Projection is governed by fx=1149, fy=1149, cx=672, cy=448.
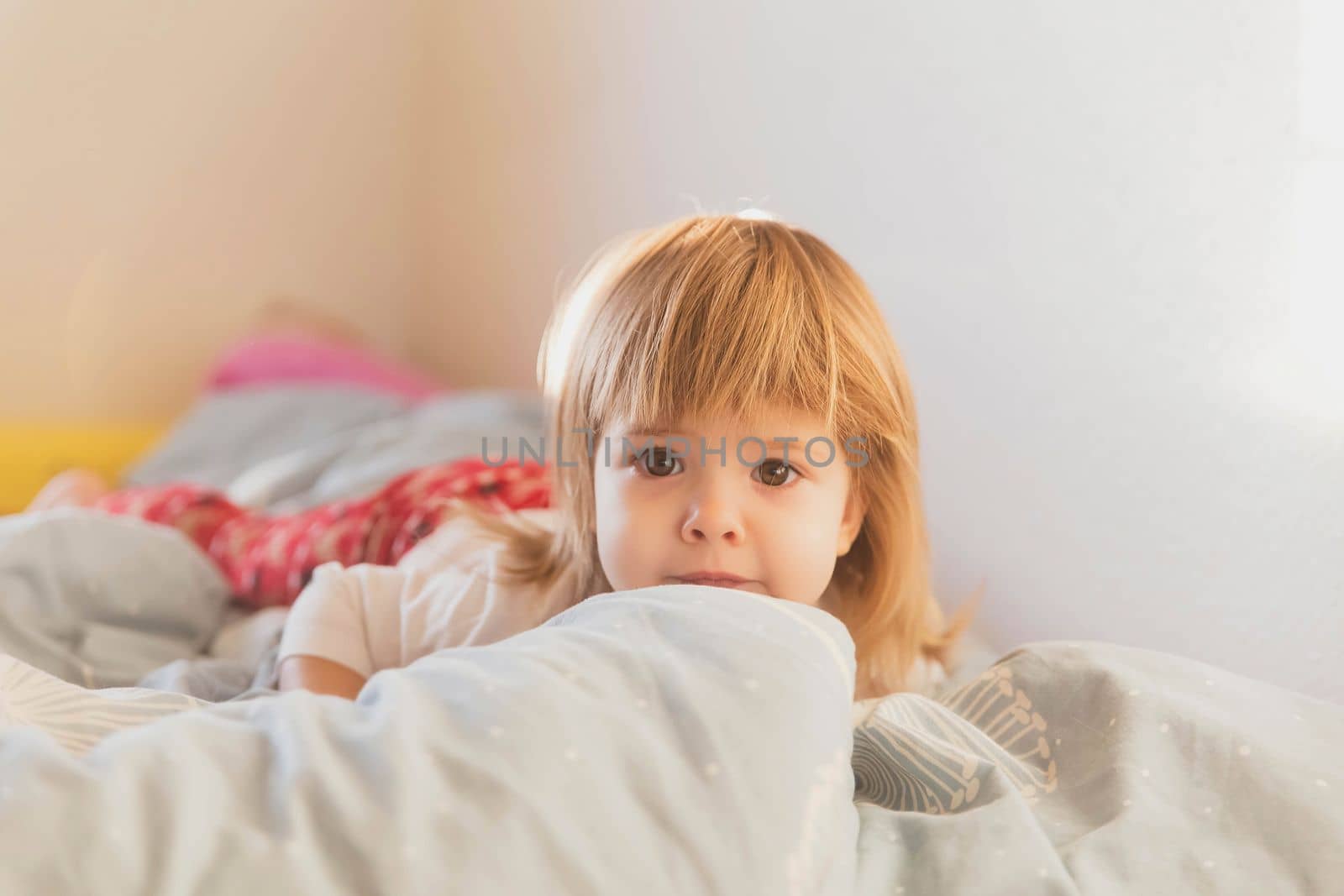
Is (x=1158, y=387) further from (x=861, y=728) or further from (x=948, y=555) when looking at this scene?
(x=861, y=728)

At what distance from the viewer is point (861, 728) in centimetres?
64

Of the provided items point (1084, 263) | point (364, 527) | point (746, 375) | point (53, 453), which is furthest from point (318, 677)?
point (53, 453)

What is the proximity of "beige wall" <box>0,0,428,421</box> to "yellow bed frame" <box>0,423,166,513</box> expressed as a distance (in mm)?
235

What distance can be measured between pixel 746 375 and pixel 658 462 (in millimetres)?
82

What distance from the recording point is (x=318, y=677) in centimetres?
85

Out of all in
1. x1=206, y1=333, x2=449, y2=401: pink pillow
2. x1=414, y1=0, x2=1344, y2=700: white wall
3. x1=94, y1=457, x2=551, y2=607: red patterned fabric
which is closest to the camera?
x1=414, y1=0, x2=1344, y2=700: white wall

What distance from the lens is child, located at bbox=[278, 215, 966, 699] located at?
733 millimetres

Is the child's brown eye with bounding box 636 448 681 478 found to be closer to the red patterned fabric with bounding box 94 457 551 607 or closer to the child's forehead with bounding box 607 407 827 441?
the child's forehead with bounding box 607 407 827 441

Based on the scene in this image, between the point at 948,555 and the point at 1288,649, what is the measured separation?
1.17ft

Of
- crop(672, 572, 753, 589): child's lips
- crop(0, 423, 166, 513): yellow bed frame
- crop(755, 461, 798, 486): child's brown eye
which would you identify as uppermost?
crop(755, 461, 798, 486): child's brown eye

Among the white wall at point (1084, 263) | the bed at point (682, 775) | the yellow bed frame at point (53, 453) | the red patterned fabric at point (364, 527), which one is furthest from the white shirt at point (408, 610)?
the yellow bed frame at point (53, 453)

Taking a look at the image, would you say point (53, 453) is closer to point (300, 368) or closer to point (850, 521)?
point (300, 368)

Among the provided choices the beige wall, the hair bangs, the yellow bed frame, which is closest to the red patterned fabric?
the hair bangs

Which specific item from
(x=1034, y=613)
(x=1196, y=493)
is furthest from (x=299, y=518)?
(x=1196, y=493)
